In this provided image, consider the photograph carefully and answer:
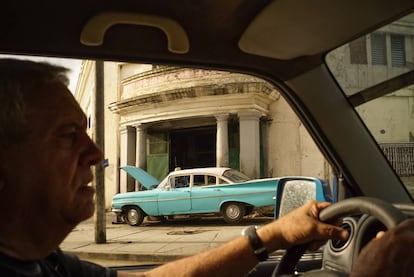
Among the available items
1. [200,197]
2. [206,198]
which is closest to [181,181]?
[200,197]

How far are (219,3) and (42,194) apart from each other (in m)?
0.99

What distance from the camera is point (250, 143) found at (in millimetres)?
14172

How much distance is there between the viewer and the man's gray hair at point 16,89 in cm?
114

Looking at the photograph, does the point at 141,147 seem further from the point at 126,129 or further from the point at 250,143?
the point at 250,143

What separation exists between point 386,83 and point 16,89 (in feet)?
4.99

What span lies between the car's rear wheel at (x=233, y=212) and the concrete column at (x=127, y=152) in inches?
203

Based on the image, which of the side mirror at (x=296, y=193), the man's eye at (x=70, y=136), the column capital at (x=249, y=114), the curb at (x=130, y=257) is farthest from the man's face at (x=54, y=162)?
the column capital at (x=249, y=114)

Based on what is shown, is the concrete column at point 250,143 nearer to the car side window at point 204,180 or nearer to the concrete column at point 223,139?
the concrete column at point 223,139

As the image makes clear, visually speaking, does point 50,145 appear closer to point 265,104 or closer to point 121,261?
point 121,261

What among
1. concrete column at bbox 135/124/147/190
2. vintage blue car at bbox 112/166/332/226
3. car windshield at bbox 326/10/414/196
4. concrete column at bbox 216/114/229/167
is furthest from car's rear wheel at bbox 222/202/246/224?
car windshield at bbox 326/10/414/196

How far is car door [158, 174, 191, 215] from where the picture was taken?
11.7 metres

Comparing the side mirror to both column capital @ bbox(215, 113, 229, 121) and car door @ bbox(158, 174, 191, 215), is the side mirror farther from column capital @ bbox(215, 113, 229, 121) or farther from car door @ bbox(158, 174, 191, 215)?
column capital @ bbox(215, 113, 229, 121)

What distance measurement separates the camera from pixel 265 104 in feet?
45.2

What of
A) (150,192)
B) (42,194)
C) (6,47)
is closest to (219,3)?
(6,47)
